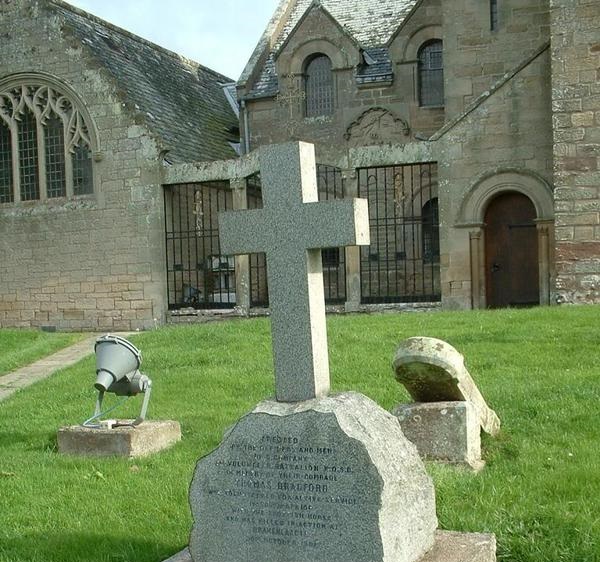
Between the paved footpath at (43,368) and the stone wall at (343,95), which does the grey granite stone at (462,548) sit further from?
the stone wall at (343,95)

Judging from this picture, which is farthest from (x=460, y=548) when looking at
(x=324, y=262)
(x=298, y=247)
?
(x=324, y=262)

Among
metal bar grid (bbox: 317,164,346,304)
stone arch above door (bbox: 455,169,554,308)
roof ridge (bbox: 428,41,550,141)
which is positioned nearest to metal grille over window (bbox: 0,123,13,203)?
metal bar grid (bbox: 317,164,346,304)

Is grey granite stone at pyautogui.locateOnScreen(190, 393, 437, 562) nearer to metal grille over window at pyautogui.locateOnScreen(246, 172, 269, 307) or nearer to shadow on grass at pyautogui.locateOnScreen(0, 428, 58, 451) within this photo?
shadow on grass at pyautogui.locateOnScreen(0, 428, 58, 451)

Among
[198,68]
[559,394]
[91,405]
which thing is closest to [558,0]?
[559,394]

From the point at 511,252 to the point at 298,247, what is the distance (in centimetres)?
1334

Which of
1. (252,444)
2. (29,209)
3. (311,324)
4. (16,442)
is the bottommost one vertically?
(16,442)

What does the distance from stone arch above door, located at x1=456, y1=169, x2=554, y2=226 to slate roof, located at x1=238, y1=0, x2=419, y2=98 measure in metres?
7.88

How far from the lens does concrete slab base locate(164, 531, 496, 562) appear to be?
14.2 ft

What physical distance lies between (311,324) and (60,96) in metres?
17.0

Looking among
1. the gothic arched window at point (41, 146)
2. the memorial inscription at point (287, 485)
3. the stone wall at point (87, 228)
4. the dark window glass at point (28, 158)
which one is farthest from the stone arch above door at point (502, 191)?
the memorial inscription at point (287, 485)

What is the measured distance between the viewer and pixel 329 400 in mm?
4484

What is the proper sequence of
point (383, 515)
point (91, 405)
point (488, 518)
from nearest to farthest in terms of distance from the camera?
point (383, 515), point (488, 518), point (91, 405)

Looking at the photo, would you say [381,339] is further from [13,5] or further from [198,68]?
[198,68]

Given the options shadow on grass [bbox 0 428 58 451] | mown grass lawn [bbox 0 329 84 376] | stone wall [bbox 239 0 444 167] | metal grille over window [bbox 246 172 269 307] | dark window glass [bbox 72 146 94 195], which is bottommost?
shadow on grass [bbox 0 428 58 451]
